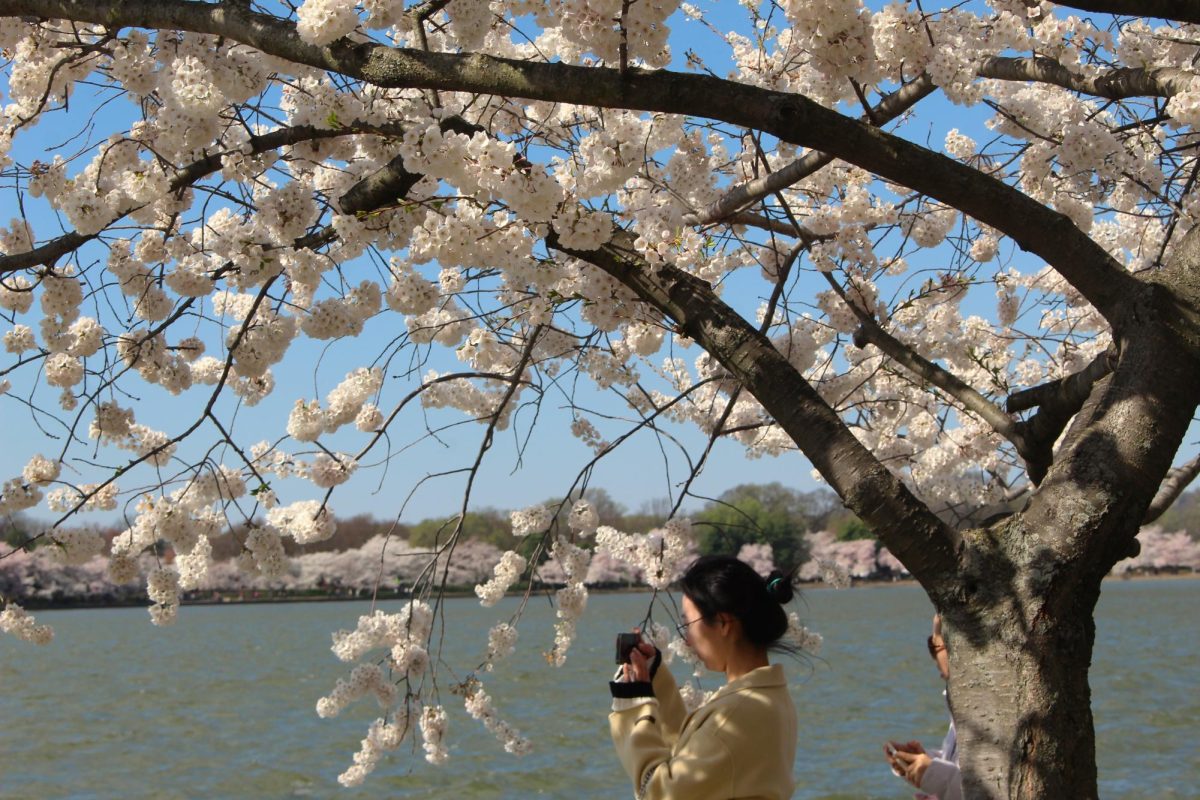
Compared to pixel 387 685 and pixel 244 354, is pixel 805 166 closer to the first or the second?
pixel 244 354

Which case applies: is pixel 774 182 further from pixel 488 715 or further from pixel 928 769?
pixel 488 715

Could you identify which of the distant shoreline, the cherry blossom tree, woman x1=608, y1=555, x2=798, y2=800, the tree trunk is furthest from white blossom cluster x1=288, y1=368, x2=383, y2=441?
the distant shoreline

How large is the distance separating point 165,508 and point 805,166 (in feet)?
7.97

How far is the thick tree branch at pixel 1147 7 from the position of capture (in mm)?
2121

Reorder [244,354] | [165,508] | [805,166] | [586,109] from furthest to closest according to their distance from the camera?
1. [586,109]
2. [165,508]
3. [244,354]
4. [805,166]

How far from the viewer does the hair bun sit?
240cm

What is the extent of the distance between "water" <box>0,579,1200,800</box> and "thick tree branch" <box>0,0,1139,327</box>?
147 centimetres

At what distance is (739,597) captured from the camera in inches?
91.6

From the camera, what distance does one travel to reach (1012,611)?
233cm

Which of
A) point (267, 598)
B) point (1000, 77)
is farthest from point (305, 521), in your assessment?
point (267, 598)

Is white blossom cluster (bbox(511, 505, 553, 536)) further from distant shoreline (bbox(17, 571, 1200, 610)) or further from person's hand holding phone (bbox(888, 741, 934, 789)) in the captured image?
distant shoreline (bbox(17, 571, 1200, 610))

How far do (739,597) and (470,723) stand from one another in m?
13.5

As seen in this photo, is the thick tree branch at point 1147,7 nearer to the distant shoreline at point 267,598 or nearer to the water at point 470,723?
the water at point 470,723

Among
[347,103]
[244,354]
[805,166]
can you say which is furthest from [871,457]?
[244,354]
